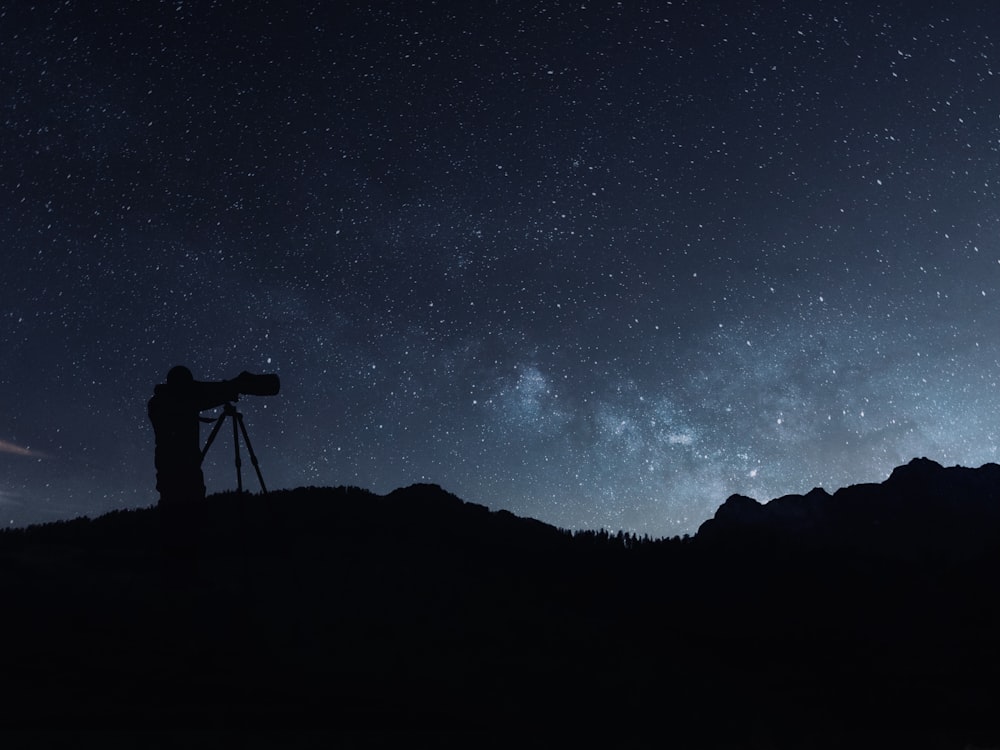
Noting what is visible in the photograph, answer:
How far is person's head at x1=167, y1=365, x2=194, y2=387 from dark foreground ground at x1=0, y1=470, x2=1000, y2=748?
6.52ft

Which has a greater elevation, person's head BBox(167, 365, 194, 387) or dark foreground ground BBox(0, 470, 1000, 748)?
person's head BBox(167, 365, 194, 387)

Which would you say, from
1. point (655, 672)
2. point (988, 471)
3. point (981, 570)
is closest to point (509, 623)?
point (655, 672)

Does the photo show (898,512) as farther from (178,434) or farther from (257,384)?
(178,434)

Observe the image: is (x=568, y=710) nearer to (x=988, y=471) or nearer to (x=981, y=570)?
(x=981, y=570)

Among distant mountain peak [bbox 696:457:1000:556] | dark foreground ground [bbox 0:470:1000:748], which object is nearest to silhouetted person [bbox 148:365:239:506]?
dark foreground ground [bbox 0:470:1000:748]

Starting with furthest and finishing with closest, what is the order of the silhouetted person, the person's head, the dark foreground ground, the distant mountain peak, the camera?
the distant mountain peak
the camera
the person's head
the silhouetted person
the dark foreground ground

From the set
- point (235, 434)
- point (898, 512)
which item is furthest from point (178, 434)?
point (898, 512)

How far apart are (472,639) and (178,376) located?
5832 mm

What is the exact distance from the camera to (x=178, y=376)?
36.3 ft

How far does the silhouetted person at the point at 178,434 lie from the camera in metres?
10.7

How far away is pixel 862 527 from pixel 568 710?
36953 millimetres

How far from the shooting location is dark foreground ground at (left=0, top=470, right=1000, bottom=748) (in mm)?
7168

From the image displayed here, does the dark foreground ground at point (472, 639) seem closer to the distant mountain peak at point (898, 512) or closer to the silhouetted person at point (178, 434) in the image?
the silhouetted person at point (178, 434)

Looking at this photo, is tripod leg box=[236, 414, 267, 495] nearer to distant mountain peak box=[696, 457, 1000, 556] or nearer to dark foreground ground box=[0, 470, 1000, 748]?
dark foreground ground box=[0, 470, 1000, 748]
